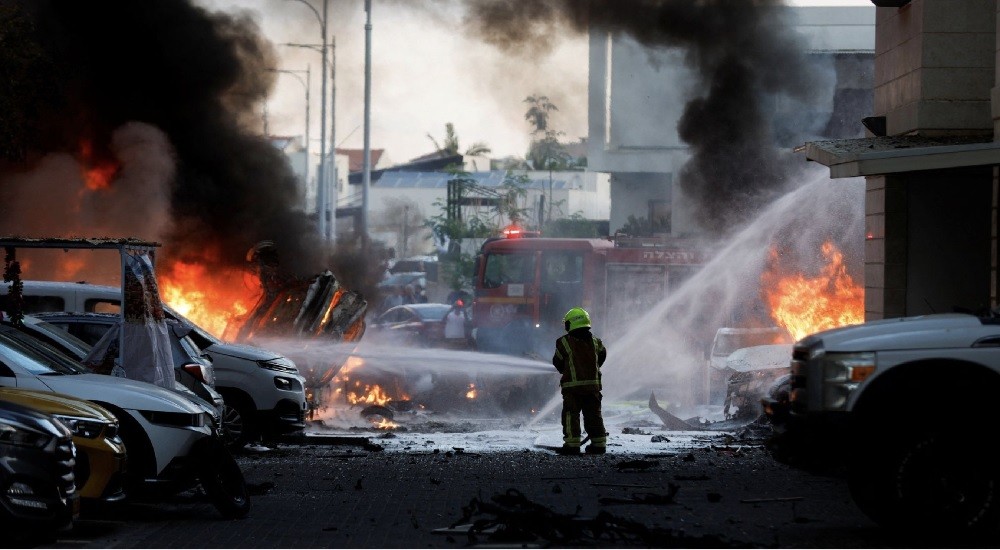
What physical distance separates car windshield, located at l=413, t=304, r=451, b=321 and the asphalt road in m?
18.6

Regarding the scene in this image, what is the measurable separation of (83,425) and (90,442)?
0.11m

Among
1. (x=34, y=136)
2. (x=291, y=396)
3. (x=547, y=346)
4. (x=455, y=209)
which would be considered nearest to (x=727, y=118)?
(x=547, y=346)

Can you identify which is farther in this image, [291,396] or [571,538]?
[291,396]

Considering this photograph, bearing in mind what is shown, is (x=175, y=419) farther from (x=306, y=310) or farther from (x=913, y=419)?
(x=306, y=310)

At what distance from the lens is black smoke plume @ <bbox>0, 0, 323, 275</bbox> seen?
66.2ft

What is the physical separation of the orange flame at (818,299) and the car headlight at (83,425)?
1287 centimetres

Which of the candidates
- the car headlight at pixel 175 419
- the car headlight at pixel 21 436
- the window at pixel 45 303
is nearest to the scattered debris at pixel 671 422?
the window at pixel 45 303

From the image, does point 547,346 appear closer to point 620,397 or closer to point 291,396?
point 620,397

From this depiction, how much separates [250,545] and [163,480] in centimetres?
127

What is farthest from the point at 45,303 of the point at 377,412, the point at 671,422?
the point at 671,422

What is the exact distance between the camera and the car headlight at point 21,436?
277 inches

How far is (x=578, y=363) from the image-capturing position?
44.3 ft

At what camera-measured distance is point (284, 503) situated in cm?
964

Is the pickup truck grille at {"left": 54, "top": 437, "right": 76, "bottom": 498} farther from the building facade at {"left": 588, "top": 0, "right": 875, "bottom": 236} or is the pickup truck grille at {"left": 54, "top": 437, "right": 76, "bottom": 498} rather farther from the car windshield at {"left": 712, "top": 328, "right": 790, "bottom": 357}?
the building facade at {"left": 588, "top": 0, "right": 875, "bottom": 236}
